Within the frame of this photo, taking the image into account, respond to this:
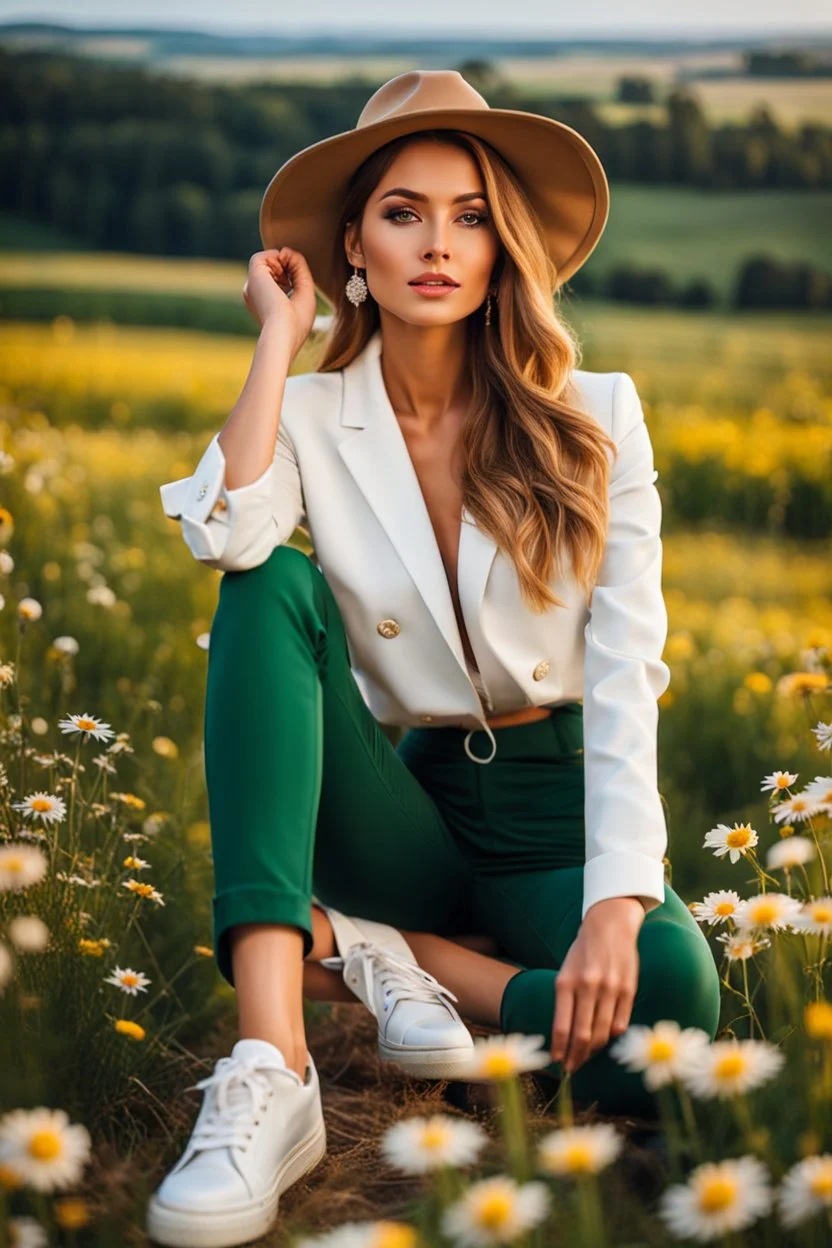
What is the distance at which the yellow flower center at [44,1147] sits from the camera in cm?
121

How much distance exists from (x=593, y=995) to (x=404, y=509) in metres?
0.85

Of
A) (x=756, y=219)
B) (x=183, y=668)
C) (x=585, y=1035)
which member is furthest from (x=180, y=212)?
(x=585, y=1035)

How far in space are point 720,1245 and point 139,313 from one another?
6737 millimetres

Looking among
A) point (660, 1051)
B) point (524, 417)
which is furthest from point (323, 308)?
point (660, 1051)

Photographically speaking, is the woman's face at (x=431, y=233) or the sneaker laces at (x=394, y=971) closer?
the sneaker laces at (x=394, y=971)

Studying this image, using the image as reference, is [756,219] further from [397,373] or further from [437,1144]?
[437,1144]

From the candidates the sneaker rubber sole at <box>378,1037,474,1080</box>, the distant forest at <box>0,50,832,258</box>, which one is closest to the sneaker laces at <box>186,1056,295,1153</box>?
the sneaker rubber sole at <box>378,1037,474,1080</box>

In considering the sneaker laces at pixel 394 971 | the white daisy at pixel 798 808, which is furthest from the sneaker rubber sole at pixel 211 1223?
the white daisy at pixel 798 808

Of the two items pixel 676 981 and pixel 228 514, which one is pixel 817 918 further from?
pixel 228 514

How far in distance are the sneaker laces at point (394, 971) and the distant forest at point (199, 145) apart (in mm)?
5482

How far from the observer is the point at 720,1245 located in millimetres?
1379

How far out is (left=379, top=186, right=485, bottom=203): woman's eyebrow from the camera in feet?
7.56

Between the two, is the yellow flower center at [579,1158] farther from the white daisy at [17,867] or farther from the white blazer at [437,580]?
the white blazer at [437,580]

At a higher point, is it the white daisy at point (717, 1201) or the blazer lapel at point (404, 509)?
the blazer lapel at point (404, 509)
